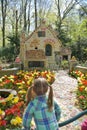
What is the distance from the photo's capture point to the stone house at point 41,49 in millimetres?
22844

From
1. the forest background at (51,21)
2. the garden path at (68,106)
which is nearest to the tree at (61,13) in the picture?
the forest background at (51,21)

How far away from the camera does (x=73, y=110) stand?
8305 mm

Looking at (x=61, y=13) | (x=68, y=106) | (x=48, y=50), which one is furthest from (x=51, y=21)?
(x=68, y=106)

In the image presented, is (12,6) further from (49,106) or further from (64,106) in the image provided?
(49,106)

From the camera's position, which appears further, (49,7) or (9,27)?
(9,27)

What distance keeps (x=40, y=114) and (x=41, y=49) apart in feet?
69.5

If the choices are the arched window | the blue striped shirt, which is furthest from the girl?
the arched window

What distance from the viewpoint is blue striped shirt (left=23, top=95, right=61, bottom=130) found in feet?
11.6

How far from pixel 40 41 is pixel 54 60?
1.95 meters

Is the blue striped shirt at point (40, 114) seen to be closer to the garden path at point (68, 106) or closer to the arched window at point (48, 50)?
the garden path at point (68, 106)

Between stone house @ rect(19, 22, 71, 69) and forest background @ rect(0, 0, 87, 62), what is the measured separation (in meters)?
5.11

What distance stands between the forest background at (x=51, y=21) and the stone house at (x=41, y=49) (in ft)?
16.8

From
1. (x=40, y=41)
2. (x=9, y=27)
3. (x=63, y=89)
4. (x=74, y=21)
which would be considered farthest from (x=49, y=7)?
(x=63, y=89)

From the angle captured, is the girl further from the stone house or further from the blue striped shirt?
the stone house
